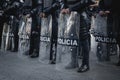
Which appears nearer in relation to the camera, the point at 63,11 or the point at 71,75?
the point at 71,75

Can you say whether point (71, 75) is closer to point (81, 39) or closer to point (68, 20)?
point (81, 39)

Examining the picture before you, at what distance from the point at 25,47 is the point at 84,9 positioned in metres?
2.19

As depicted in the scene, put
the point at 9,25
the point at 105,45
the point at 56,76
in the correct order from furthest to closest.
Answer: the point at 9,25, the point at 105,45, the point at 56,76

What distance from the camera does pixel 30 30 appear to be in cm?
532

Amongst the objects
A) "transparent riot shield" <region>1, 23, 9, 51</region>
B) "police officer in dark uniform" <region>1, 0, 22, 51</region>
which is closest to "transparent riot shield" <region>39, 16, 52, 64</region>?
"police officer in dark uniform" <region>1, 0, 22, 51</region>

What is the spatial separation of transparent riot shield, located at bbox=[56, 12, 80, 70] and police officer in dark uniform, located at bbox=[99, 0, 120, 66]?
A: 96 cm

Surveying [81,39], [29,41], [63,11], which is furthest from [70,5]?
[29,41]

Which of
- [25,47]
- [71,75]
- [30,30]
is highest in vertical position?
[30,30]

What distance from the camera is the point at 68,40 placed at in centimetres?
376

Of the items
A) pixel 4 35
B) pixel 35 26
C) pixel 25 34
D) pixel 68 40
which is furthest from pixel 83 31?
pixel 4 35

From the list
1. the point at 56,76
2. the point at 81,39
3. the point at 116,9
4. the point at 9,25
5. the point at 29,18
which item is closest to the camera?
the point at 56,76

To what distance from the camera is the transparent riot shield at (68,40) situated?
12.3 feet

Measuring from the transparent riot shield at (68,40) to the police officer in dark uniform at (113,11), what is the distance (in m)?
0.96

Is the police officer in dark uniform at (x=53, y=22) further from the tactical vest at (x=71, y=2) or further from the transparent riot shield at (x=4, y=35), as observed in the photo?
the transparent riot shield at (x=4, y=35)
